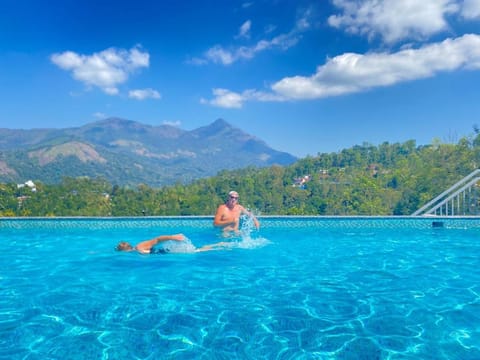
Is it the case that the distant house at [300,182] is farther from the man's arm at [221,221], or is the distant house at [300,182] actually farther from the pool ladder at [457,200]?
the man's arm at [221,221]

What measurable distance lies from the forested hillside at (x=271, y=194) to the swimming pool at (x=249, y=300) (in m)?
4.74

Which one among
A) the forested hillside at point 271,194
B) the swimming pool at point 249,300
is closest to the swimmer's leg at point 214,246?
the swimming pool at point 249,300

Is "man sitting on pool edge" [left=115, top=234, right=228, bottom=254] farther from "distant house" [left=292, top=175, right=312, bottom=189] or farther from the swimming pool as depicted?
"distant house" [left=292, top=175, right=312, bottom=189]

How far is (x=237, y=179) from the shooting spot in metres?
17.3

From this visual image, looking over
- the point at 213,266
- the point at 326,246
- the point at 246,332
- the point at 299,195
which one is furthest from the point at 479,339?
the point at 299,195

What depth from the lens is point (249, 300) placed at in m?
4.62

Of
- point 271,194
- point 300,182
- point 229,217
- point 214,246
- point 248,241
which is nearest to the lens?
point 214,246

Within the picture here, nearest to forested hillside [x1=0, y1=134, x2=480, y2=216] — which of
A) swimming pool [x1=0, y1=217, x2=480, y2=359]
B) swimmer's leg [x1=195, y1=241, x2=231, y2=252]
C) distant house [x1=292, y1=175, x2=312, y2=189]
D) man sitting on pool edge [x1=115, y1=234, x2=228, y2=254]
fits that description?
distant house [x1=292, y1=175, x2=312, y2=189]

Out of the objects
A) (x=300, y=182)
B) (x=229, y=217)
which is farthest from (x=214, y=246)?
(x=300, y=182)

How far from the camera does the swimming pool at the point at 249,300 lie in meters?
3.45

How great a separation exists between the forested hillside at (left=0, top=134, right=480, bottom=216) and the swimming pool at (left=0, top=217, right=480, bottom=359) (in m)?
4.74

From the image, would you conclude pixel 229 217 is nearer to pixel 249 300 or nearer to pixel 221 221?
pixel 221 221

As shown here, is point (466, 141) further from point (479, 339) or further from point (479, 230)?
point (479, 339)

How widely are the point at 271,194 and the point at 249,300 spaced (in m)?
11.3
